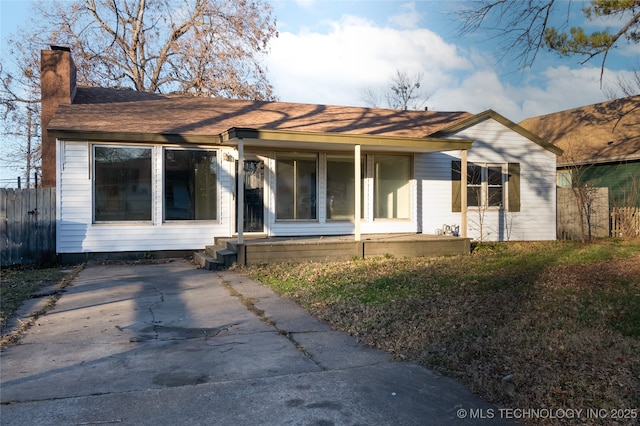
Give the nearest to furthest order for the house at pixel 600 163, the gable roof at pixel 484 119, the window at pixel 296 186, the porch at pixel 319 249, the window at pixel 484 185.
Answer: the porch at pixel 319 249, the window at pixel 296 186, the gable roof at pixel 484 119, the window at pixel 484 185, the house at pixel 600 163

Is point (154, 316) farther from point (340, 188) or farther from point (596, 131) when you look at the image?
point (596, 131)

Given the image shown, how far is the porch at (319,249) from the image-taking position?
434 inches

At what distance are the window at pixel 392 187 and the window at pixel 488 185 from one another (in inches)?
54.3

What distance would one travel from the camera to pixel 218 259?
11070 mm

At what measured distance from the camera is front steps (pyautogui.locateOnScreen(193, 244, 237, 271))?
1086cm

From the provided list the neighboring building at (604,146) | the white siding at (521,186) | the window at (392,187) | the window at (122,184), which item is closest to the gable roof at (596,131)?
the neighboring building at (604,146)

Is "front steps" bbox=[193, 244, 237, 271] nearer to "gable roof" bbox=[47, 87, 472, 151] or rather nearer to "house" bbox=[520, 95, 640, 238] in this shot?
"gable roof" bbox=[47, 87, 472, 151]

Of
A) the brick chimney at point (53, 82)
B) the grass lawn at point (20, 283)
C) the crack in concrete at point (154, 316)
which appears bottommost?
the crack in concrete at point (154, 316)

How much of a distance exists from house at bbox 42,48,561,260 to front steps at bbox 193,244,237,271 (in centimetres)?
53

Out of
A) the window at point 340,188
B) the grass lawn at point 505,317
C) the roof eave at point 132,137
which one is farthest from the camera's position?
the window at point 340,188

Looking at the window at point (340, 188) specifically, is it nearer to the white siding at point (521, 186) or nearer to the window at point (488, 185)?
the white siding at point (521, 186)

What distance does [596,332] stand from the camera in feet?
17.0

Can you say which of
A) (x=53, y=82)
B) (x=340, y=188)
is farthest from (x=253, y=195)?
(x=53, y=82)

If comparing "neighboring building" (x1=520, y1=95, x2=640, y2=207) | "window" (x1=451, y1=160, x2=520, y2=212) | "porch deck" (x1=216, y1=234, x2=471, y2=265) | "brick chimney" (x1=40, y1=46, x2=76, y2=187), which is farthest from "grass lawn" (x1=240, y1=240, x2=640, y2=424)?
"neighboring building" (x1=520, y1=95, x2=640, y2=207)
